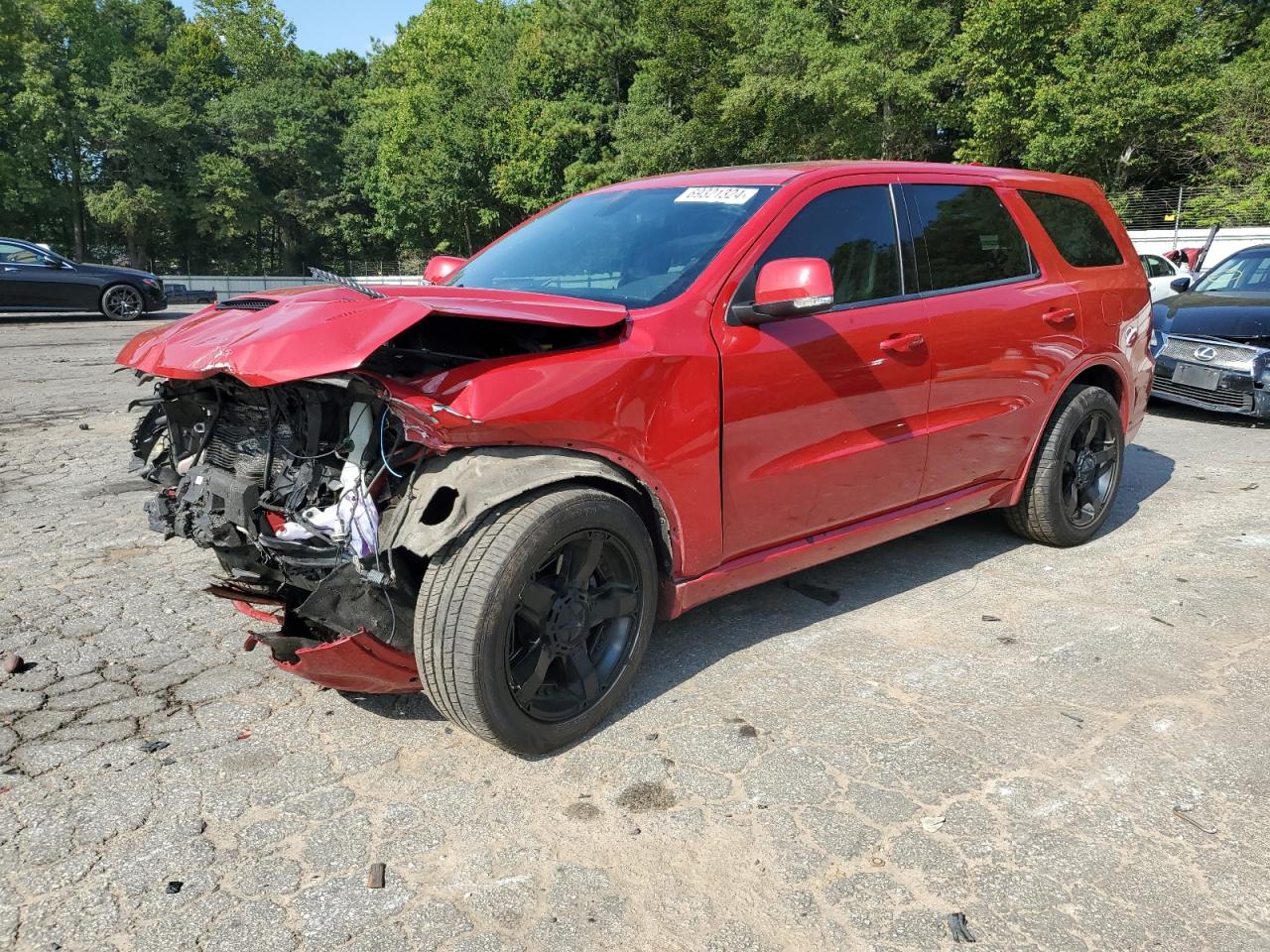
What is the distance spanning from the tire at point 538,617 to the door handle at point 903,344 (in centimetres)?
134

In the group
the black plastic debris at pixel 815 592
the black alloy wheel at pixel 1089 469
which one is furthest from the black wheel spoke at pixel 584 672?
the black alloy wheel at pixel 1089 469

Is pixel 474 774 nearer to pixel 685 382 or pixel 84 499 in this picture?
pixel 685 382

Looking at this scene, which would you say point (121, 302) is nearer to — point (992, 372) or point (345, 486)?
point (345, 486)

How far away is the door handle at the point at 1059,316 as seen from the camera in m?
4.23

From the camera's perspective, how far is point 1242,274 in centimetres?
918

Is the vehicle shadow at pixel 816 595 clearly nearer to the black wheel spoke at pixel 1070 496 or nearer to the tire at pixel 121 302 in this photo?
the black wheel spoke at pixel 1070 496

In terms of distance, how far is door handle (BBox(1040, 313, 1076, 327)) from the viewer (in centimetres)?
423

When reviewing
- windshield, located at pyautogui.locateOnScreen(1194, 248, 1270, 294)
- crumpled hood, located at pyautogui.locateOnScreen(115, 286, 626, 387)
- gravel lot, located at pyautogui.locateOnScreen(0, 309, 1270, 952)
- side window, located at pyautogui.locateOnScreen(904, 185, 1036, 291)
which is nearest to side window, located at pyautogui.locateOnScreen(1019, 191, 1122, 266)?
side window, located at pyautogui.locateOnScreen(904, 185, 1036, 291)

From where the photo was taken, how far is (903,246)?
3.73 meters

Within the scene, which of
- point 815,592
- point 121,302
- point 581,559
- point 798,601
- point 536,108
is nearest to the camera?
point 581,559

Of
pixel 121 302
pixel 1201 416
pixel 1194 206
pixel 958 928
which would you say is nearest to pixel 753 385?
pixel 958 928

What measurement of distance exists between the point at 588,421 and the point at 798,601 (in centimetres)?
173

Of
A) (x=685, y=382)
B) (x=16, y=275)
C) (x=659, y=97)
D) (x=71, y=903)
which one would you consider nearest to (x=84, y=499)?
(x=71, y=903)

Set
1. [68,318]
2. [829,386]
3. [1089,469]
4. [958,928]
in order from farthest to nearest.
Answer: [68,318] < [1089,469] < [829,386] < [958,928]
